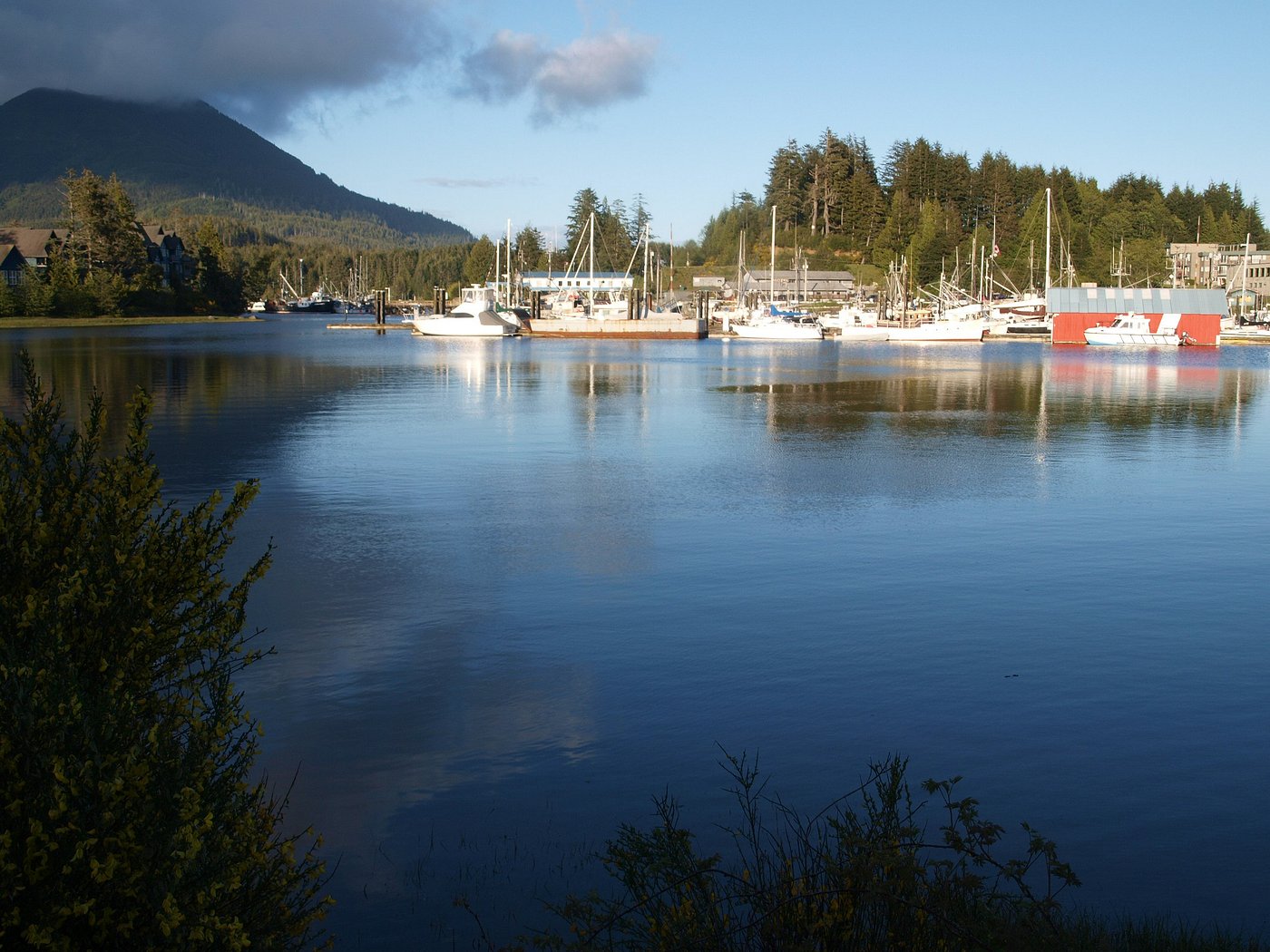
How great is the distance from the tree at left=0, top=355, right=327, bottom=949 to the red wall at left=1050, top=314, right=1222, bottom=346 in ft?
277

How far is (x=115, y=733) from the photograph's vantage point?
384cm

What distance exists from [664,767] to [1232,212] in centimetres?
20890

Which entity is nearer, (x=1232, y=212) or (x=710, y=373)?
(x=710, y=373)

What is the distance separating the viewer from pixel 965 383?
4406 centimetres

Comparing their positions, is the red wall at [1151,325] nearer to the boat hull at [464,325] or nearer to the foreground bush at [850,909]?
the boat hull at [464,325]

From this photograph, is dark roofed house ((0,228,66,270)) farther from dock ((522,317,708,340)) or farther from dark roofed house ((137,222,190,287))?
dock ((522,317,708,340))

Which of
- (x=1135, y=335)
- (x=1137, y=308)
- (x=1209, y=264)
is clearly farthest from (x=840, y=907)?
(x=1209, y=264)

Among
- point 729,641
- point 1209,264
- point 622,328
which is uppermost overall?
point 1209,264

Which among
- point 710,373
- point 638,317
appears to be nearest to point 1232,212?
point 638,317

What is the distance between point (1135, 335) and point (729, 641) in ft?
250

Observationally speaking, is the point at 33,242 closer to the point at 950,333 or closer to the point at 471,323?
the point at 471,323

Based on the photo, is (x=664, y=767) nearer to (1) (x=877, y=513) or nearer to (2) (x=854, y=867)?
(2) (x=854, y=867)

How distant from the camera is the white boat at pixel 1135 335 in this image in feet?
257

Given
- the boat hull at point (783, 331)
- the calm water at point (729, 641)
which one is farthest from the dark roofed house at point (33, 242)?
the calm water at point (729, 641)
